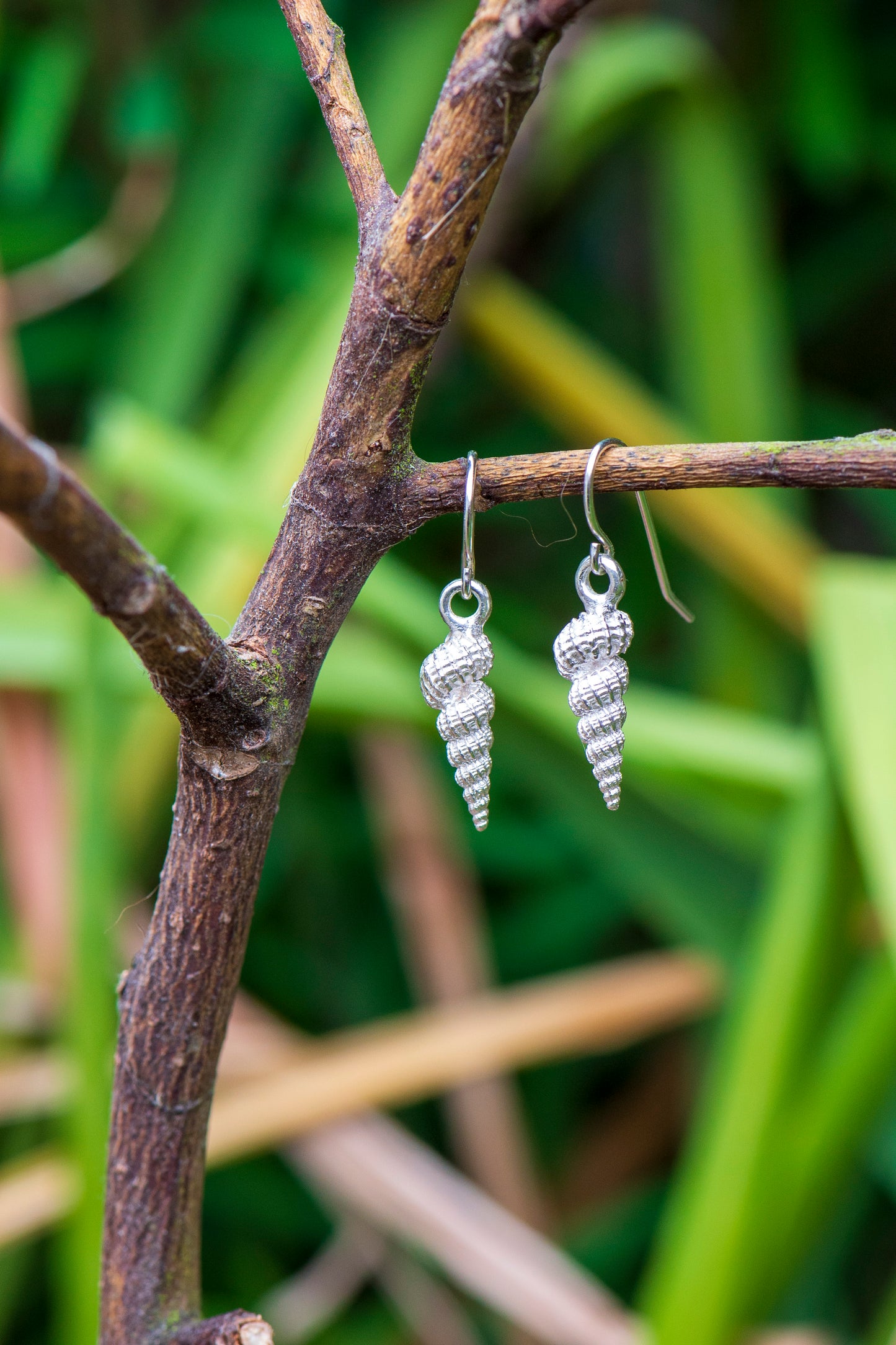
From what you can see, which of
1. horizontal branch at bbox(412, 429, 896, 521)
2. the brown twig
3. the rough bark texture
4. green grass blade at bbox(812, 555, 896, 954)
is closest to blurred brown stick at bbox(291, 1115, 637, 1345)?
green grass blade at bbox(812, 555, 896, 954)

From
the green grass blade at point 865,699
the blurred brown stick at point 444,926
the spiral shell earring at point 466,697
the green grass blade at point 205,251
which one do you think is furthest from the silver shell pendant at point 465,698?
the green grass blade at point 205,251

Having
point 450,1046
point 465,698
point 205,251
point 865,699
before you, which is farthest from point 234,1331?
point 205,251

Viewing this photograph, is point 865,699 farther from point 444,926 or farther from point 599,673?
point 444,926

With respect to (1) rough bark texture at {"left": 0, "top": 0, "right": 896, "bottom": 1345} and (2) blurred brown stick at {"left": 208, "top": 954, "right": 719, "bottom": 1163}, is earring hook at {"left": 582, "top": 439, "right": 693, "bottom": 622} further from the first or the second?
(2) blurred brown stick at {"left": 208, "top": 954, "right": 719, "bottom": 1163}

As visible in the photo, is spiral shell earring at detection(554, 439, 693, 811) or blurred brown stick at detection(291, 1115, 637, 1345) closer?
spiral shell earring at detection(554, 439, 693, 811)

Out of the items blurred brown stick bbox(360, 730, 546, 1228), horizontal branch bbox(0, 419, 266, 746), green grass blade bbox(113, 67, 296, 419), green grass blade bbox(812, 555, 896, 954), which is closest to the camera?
horizontal branch bbox(0, 419, 266, 746)
